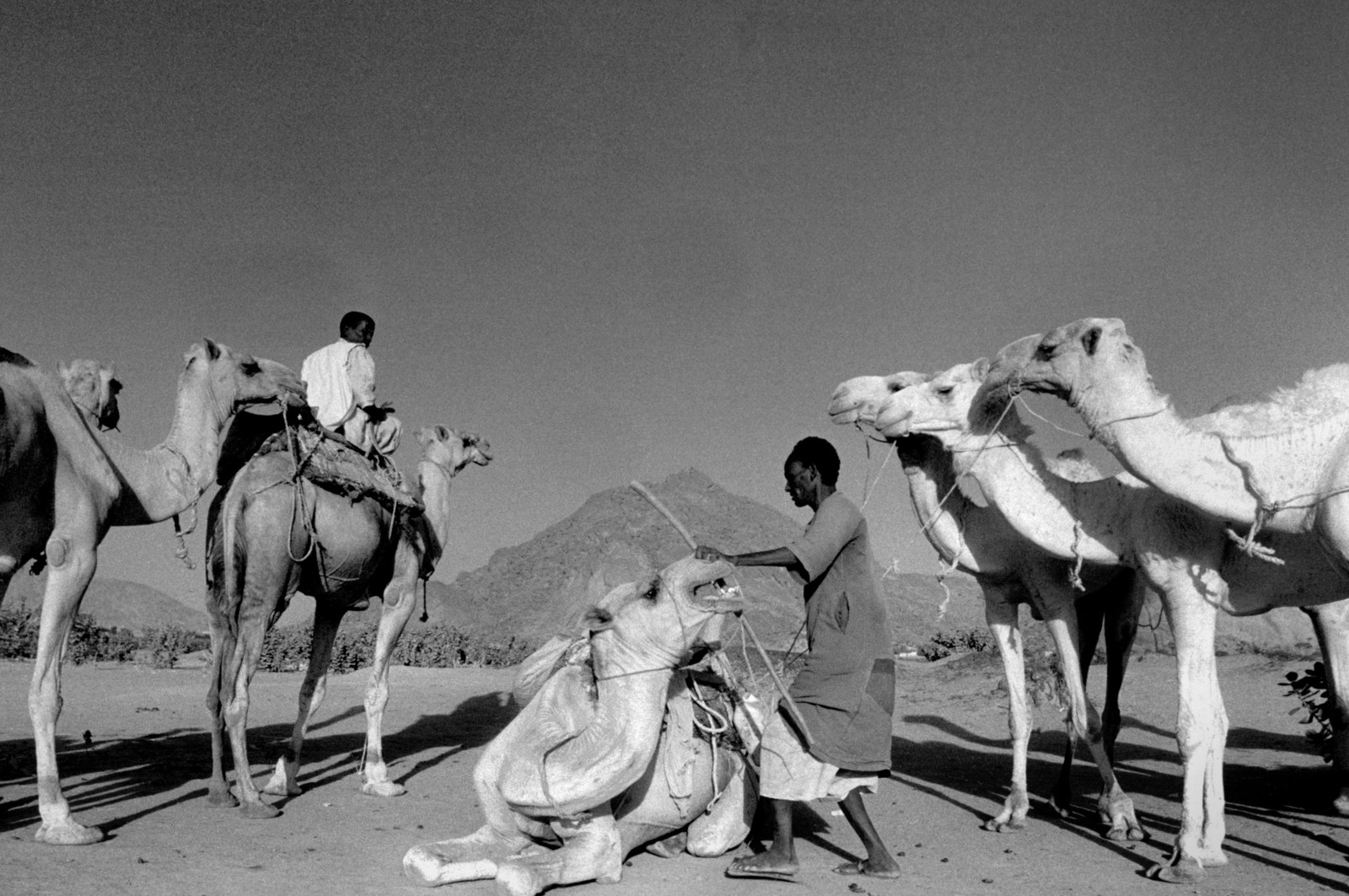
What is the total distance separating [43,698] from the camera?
20.5 ft

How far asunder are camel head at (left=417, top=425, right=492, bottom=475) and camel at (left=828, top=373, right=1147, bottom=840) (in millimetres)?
4480

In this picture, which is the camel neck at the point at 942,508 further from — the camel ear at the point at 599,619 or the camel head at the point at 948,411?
the camel ear at the point at 599,619

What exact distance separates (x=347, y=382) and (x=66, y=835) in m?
4.36

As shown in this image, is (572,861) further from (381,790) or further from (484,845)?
(381,790)

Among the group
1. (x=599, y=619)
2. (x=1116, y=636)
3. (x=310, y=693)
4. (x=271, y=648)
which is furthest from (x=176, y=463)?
(x=271, y=648)

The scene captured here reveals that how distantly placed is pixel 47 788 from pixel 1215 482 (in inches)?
283

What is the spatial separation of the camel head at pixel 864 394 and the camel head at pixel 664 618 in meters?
2.65

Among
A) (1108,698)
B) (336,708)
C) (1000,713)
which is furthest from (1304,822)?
(336,708)

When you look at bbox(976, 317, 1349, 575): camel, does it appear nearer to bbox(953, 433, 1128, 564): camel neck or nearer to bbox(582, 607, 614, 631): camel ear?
bbox(953, 433, 1128, 564): camel neck

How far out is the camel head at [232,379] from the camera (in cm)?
811

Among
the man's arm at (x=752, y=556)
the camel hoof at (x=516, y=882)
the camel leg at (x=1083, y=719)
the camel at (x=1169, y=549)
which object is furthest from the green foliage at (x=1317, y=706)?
the camel hoof at (x=516, y=882)

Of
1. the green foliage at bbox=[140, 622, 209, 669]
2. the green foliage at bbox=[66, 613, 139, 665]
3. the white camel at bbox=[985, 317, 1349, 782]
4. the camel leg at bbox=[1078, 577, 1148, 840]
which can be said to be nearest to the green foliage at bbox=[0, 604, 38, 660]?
the green foliage at bbox=[66, 613, 139, 665]

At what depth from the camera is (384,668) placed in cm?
909

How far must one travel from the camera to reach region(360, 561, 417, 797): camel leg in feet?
27.8
